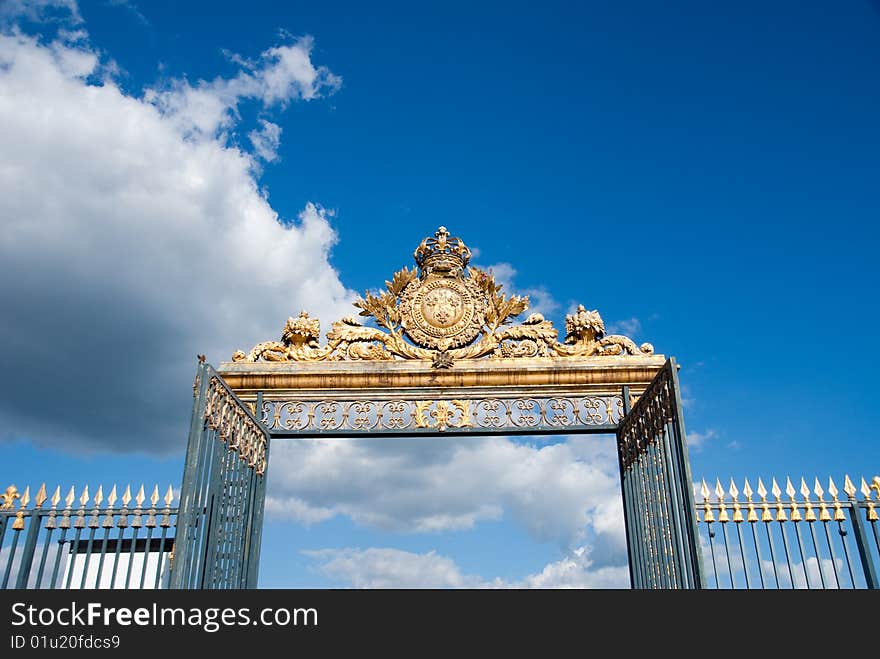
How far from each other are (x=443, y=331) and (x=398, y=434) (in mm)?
1430

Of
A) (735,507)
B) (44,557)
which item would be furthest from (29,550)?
(735,507)

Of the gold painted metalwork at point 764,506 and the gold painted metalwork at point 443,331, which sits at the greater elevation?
the gold painted metalwork at point 443,331

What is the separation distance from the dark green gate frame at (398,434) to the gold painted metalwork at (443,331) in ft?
1.92

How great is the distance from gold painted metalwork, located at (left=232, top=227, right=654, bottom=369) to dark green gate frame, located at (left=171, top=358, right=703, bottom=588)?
1.92 feet

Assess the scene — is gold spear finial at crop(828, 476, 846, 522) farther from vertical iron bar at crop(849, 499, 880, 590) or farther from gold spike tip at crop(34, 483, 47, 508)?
gold spike tip at crop(34, 483, 47, 508)

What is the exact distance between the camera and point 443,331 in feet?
29.3

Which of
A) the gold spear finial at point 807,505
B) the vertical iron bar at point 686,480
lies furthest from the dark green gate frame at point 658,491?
the gold spear finial at point 807,505

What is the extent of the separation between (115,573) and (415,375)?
12.8 ft

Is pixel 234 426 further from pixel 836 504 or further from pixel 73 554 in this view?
pixel 836 504

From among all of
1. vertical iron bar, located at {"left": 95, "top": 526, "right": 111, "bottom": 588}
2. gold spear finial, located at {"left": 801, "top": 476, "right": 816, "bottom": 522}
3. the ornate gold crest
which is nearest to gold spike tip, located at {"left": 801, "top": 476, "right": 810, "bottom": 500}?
gold spear finial, located at {"left": 801, "top": 476, "right": 816, "bottom": 522}

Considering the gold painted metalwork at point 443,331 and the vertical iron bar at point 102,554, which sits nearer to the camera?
the vertical iron bar at point 102,554

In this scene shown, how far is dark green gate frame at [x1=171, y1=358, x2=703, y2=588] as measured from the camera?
6676 millimetres

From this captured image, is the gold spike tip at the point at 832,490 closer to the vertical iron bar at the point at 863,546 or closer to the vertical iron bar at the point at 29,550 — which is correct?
the vertical iron bar at the point at 863,546

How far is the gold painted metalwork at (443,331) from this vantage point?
8.81 metres
